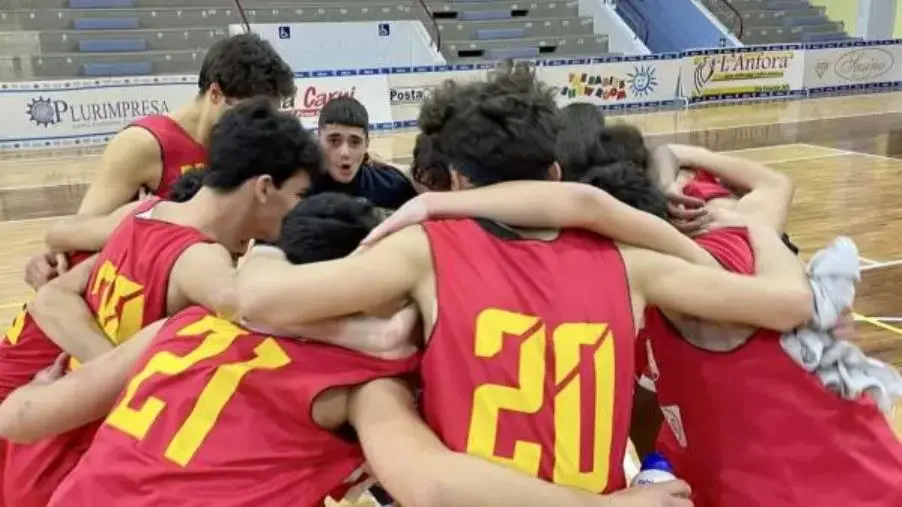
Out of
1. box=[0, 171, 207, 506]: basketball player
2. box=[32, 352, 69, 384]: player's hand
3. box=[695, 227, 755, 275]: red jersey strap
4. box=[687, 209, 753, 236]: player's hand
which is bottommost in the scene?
box=[0, 171, 207, 506]: basketball player

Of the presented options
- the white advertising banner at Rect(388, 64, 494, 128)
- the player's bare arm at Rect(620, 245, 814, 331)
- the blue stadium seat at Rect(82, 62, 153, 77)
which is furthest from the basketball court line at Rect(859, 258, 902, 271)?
the blue stadium seat at Rect(82, 62, 153, 77)

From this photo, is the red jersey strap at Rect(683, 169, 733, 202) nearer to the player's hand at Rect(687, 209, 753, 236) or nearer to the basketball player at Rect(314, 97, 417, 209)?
the player's hand at Rect(687, 209, 753, 236)

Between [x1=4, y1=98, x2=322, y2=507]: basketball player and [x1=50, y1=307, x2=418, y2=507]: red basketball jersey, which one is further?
[x1=4, y1=98, x2=322, y2=507]: basketball player

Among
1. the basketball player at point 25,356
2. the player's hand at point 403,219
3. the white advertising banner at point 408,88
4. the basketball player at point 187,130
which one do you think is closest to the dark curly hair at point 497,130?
the player's hand at point 403,219

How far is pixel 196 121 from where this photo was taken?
343 centimetres

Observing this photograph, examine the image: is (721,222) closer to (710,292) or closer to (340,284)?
(710,292)

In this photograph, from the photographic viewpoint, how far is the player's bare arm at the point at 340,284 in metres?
1.55

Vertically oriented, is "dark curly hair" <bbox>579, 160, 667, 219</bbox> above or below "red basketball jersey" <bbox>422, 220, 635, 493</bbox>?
above

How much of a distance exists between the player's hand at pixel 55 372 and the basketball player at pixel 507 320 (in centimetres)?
61

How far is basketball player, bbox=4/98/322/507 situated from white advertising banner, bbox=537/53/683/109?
1200 cm

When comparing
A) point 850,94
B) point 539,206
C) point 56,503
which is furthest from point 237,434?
point 850,94

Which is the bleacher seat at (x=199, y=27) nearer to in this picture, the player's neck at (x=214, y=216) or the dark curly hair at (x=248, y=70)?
the dark curly hair at (x=248, y=70)

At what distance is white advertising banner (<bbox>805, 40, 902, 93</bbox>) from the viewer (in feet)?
55.6

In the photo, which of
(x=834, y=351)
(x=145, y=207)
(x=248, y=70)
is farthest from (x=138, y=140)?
(x=834, y=351)
